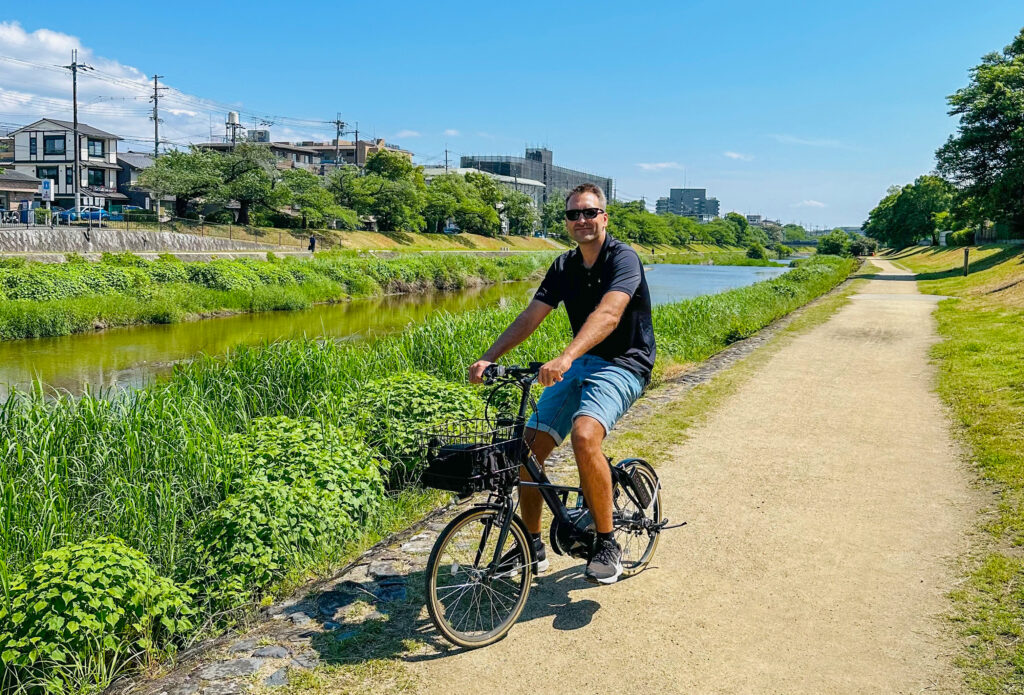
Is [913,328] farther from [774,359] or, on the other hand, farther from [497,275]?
[497,275]

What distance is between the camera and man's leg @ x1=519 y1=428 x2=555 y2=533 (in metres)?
3.89

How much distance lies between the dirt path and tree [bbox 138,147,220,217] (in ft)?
150

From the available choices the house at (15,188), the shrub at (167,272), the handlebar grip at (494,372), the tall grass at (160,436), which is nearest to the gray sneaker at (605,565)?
the handlebar grip at (494,372)

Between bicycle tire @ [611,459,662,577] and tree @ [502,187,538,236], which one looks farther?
tree @ [502,187,538,236]

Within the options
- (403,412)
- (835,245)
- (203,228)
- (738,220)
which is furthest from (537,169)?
(403,412)

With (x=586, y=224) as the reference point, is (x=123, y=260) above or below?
below

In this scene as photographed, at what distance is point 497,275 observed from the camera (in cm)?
4328

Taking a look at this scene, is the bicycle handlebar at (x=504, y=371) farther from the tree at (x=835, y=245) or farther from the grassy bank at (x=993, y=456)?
the tree at (x=835, y=245)

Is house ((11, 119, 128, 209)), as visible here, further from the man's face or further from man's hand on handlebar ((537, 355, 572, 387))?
man's hand on handlebar ((537, 355, 572, 387))

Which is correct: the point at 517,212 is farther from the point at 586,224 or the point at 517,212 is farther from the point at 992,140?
the point at 586,224

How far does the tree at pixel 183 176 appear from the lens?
46.7m

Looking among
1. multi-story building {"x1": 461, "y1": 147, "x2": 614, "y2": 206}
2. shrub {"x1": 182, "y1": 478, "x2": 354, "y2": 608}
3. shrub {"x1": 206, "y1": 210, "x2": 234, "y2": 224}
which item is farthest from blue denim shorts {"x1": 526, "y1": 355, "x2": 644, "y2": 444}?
multi-story building {"x1": 461, "y1": 147, "x2": 614, "y2": 206}

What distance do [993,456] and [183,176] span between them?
48554mm

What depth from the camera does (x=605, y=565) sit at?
3.95 metres
